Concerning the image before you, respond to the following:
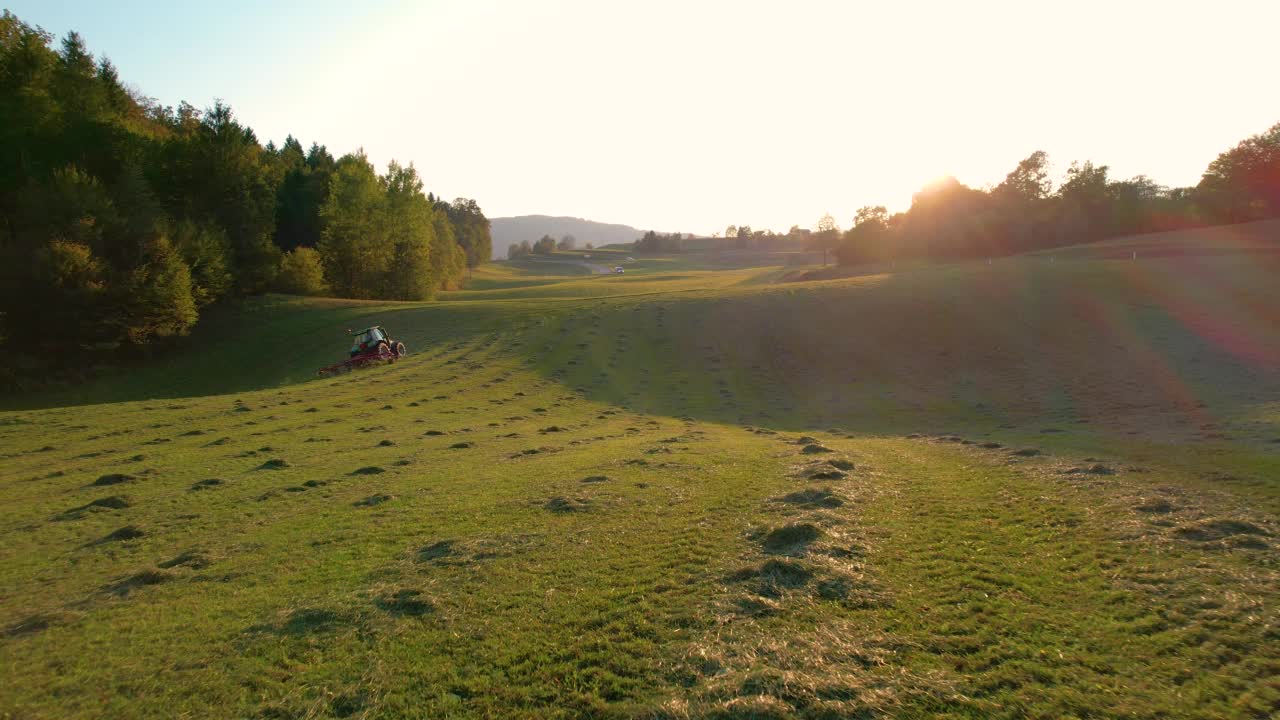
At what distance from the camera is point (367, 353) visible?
31.6 metres

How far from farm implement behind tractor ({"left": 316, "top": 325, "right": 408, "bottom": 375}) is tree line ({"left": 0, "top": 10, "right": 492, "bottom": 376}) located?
1465 centimetres

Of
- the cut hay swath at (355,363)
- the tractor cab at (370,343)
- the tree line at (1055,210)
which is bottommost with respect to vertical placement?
the cut hay swath at (355,363)

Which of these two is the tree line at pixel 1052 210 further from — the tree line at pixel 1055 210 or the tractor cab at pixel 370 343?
the tractor cab at pixel 370 343

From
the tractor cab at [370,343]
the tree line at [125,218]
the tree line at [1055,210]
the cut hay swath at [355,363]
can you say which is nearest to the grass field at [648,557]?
the cut hay swath at [355,363]

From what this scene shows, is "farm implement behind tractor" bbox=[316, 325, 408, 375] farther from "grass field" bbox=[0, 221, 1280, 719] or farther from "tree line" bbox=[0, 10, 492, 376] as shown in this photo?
"tree line" bbox=[0, 10, 492, 376]

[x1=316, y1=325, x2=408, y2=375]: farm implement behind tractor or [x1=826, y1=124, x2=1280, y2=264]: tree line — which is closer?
[x1=316, y1=325, x2=408, y2=375]: farm implement behind tractor

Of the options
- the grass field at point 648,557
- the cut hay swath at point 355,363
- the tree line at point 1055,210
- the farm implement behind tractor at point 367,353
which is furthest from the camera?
the tree line at point 1055,210

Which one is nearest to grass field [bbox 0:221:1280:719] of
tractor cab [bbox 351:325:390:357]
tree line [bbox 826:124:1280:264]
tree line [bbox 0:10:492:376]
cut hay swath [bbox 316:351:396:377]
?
cut hay swath [bbox 316:351:396:377]

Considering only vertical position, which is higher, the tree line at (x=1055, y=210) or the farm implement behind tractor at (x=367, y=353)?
the tree line at (x=1055, y=210)

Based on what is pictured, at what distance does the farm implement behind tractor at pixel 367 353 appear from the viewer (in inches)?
1221

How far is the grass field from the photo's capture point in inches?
207

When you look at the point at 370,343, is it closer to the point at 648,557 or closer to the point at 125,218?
the point at 125,218

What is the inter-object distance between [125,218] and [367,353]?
19.6m

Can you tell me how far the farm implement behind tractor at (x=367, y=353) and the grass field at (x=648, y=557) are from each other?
7.31 m
